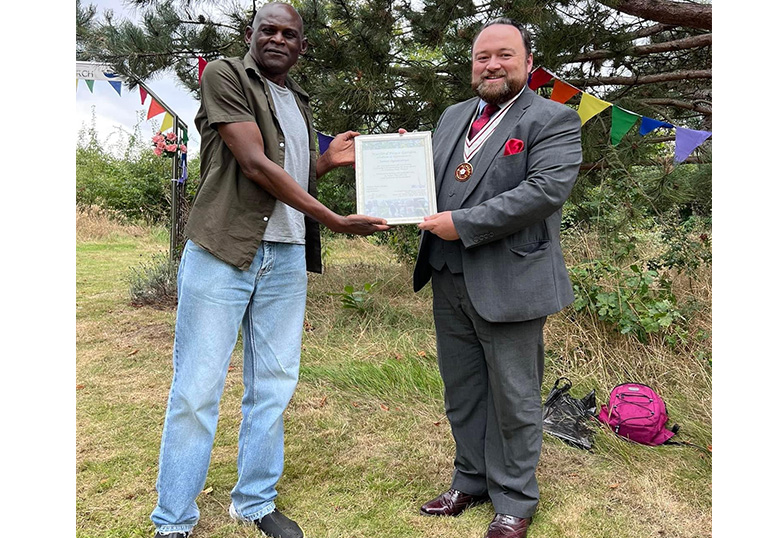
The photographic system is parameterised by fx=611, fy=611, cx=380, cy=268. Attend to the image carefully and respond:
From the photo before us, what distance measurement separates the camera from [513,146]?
229cm

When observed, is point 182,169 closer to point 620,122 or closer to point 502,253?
point 620,122

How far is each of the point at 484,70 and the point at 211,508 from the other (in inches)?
85.1

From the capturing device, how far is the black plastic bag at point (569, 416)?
330cm

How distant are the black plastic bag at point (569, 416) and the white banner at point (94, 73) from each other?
4745 mm

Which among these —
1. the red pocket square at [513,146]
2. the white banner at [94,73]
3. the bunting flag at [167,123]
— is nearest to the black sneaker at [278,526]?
the red pocket square at [513,146]

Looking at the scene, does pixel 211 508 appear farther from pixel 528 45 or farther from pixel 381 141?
pixel 528 45

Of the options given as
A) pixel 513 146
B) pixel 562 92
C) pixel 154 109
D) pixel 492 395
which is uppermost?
pixel 154 109

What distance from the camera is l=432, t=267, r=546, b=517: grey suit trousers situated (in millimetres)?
2373

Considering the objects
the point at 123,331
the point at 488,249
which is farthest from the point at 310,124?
the point at 123,331

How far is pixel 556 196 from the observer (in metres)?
2.21

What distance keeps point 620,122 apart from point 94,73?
4715mm

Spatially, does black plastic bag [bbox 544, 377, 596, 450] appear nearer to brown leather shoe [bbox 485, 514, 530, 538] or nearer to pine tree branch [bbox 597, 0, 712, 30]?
brown leather shoe [bbox 485, 514, 530, 538]

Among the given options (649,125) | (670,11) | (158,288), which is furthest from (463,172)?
(158,288)

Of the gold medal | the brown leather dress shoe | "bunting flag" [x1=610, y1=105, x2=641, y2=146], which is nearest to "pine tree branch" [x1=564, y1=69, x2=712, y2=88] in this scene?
"bunting flag" [x1=610, y1=105, x2=641, y2=146]
